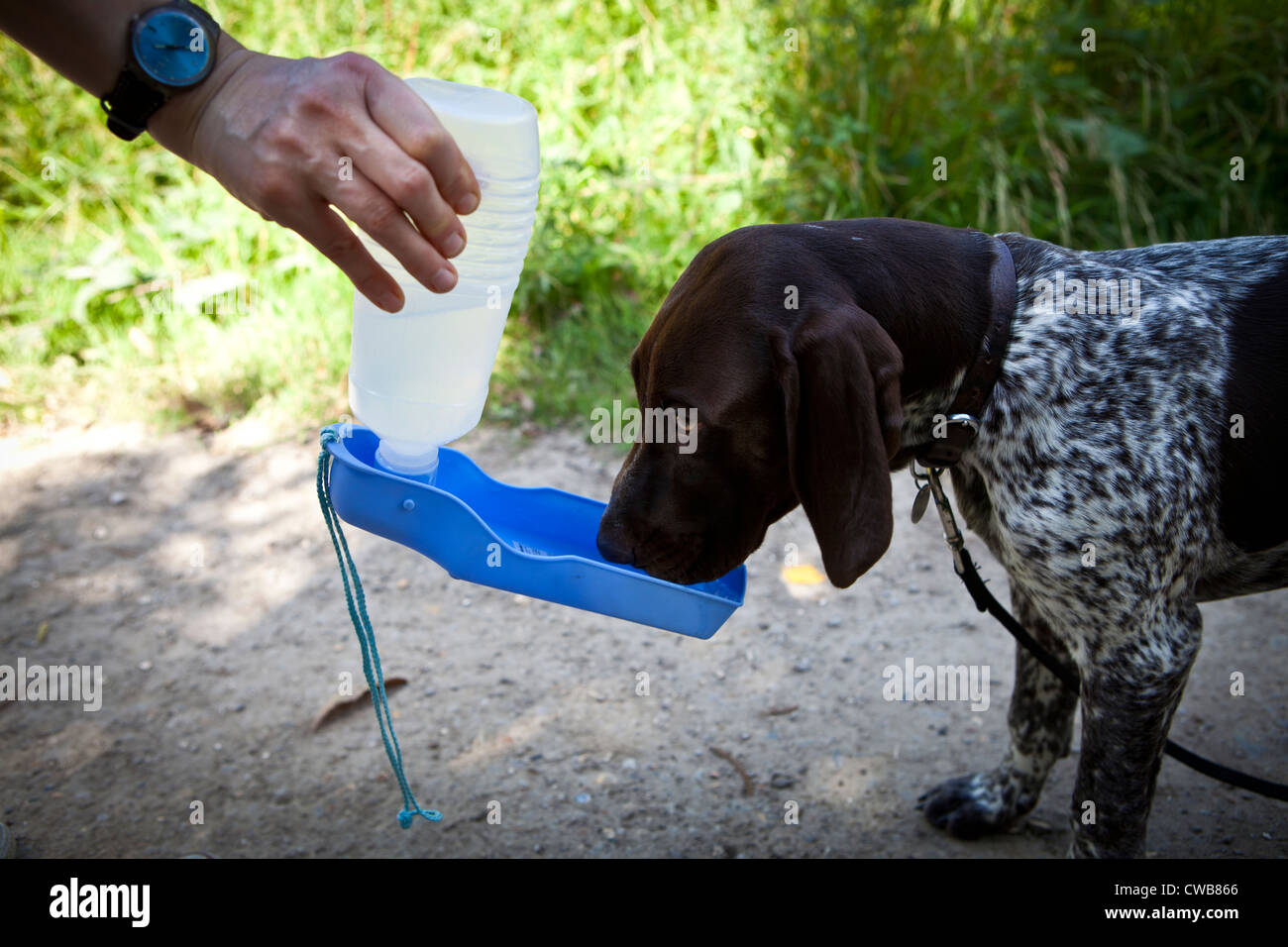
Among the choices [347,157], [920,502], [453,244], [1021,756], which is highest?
[347,157]

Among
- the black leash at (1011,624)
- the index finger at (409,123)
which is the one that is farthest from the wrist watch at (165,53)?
the black leash at (1011,624)

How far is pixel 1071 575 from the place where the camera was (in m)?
2.53

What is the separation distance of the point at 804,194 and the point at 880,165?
1.58 ft

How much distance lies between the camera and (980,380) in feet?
8.41

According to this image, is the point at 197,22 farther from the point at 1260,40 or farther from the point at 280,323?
the point at 1260,40

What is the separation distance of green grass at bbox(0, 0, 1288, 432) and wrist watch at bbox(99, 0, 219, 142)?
141 inches

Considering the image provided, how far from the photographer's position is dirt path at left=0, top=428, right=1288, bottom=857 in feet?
10.5

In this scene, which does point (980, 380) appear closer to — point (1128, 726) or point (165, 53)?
point (1128, 726)

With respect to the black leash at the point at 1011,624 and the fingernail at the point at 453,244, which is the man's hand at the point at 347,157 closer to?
the fingernail at the point at 453,244

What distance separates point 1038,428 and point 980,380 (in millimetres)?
181

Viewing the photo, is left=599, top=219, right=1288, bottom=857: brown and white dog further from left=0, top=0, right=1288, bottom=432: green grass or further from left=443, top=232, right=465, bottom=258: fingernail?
left=0, top=0, right=1288, bottom=432: green grass

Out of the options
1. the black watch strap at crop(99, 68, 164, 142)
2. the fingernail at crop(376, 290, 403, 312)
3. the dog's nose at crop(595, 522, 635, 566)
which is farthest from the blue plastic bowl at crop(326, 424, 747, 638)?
the black watch strap at crop(99, 68, 164, 142)

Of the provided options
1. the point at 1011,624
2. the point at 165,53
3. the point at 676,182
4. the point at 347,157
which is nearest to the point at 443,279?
the point at 347,157

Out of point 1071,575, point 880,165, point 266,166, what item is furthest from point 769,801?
point 880,165
